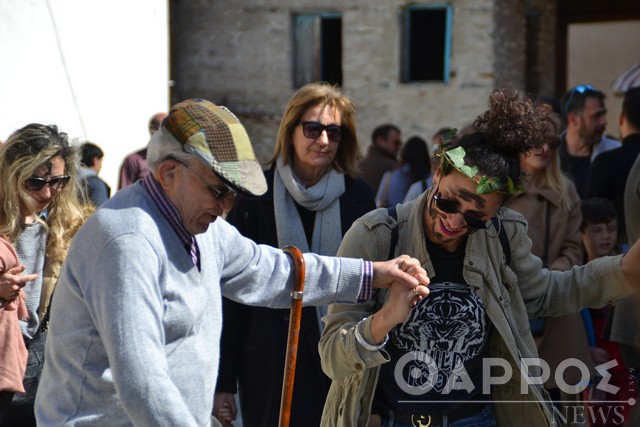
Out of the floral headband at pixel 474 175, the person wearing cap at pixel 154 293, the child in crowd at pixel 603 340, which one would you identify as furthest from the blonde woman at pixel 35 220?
the child in crowd at pixel 603 340

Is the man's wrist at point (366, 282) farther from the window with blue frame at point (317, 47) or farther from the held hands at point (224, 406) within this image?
the window with blue frame at point (317, 47)

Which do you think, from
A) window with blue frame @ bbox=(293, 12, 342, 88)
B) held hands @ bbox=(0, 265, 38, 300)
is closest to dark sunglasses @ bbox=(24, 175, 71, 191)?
held hands @ bbox=(0, 265, 38, 300)

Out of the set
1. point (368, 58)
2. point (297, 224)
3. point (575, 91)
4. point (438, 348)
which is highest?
point (368, 58)

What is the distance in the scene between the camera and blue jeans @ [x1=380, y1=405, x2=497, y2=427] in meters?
3.50

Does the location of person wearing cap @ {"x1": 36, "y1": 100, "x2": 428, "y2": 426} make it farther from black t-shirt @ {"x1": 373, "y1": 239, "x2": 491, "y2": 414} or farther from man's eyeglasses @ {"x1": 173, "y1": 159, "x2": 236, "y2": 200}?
black t-shirt @ {"x1": 373, "y1": 239, "x2": 491, "y2": 414}

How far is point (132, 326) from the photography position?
2.49 m

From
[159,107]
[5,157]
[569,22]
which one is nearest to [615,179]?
[5,157]

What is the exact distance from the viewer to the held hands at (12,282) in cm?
411

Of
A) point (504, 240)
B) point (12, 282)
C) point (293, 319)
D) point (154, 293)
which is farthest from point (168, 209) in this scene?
point (12, 282)

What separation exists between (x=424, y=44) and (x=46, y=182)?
12.3 meters

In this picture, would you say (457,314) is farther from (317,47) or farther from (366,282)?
(317,47)

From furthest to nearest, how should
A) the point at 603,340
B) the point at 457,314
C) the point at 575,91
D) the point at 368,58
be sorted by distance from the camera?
the point at 368,58 < the point at 575,91 < the point at 603,340 < the point at 457,314

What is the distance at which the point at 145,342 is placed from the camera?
8.21 ft

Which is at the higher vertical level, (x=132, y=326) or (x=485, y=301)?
(x=132, y=326)
